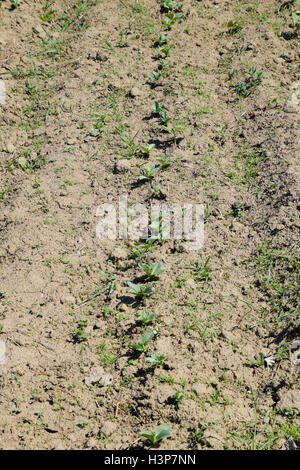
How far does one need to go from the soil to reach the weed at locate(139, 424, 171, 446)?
0.11 m

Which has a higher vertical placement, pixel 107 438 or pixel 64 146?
pixel 64 146

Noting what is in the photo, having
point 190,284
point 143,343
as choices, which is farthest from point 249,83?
point 143,343

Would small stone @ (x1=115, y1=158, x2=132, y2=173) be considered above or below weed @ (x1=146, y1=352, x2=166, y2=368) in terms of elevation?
above

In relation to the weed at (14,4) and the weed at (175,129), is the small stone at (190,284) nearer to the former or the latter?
the weed at (175,129)

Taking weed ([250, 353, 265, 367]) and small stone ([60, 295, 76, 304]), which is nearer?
weed ([250, 353, 265, 367])

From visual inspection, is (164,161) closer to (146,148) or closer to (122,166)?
(146,148)

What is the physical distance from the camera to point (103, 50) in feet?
15.3

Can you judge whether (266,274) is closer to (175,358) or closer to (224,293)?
(224,293)

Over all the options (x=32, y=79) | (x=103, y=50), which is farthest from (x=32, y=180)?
(x=103, y=50)

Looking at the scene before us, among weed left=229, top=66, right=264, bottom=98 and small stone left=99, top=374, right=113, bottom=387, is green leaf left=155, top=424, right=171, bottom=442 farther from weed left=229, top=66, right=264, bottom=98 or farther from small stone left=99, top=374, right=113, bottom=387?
weed left=229, top=66, right=264, bottom=98

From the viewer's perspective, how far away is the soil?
7.82 ft

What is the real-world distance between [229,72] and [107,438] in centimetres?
377

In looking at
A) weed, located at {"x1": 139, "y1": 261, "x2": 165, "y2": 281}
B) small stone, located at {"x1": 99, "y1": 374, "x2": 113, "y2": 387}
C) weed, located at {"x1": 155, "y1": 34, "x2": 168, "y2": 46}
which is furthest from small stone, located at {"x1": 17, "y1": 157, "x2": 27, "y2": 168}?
small stone, located at {"x1": 99, "y1": 374, "x2": 113, "y2": 387}

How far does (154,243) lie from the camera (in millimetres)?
3178
